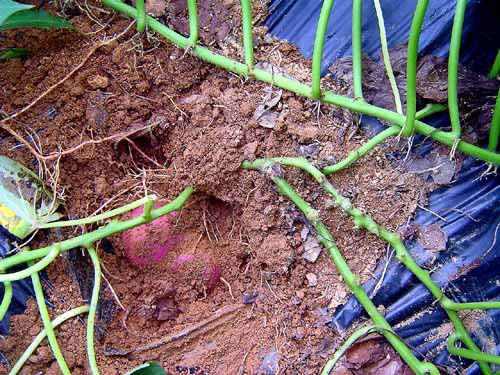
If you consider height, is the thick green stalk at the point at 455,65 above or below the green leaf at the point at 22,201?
above

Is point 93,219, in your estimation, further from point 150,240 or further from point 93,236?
point 150,240

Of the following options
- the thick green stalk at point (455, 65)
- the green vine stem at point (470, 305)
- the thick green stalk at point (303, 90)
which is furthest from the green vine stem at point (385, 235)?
the thick green stalk at point (455, 65)

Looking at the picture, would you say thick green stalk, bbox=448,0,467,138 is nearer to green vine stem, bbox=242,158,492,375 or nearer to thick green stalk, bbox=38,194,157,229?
green vine stem, bbox=242,158,492,375

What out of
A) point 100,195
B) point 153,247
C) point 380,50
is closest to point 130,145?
point 100,195

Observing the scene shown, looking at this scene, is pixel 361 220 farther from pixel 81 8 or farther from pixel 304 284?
pixel 81 8

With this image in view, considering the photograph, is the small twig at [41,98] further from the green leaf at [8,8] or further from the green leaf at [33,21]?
the green leaf at [8,8]

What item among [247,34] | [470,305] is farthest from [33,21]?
[470,305]
